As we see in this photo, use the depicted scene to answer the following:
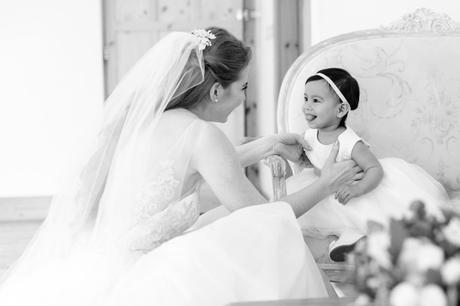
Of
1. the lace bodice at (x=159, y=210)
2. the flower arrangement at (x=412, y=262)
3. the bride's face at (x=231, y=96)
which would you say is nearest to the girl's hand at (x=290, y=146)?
the bride's face at (x=231, y=96)

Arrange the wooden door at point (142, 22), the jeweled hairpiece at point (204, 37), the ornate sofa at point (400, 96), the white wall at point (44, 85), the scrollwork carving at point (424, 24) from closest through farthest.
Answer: the jeweled hairpiece at point (204, 37), the ornate sofa at point (400, 96), the scrollwork carving at point (424, 24), the white wall at point (44, 85), the wooden door at point (142, 22)

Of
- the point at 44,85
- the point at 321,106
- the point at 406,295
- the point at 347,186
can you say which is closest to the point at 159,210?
the point at 347,186

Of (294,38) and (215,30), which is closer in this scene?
(215,30)

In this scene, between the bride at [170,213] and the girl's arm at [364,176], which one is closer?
the bride at [170,213]

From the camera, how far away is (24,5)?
6082mm

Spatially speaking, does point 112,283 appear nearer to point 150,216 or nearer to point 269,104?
point 150,216

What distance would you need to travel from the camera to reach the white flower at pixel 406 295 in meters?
0.86

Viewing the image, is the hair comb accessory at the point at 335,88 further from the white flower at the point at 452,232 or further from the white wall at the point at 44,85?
the white wall at the point at 44,85

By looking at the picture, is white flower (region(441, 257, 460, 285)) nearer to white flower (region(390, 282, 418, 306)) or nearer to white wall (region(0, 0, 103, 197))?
white flower (region(390, 282, 418, 306))

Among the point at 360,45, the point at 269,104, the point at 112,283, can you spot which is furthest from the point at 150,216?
the point at 269,104

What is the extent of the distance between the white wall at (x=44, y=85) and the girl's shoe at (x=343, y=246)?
409 centimetres

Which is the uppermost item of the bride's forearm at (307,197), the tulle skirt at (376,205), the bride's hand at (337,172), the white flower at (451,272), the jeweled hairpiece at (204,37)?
the jeweled hairpiece at (204,37)

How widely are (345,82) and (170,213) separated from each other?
0.91m

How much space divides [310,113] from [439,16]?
76 centimetres
